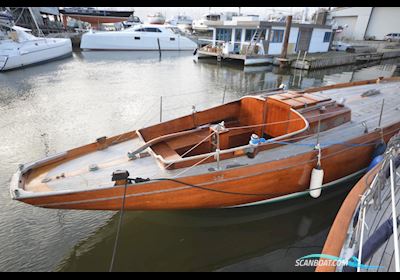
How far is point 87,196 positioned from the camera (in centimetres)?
449

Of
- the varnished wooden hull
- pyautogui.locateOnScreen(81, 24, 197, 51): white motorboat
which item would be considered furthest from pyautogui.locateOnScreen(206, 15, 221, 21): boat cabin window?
the varnished wooden hull

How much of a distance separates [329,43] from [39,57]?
2948 centimetres

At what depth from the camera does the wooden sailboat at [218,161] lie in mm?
4676

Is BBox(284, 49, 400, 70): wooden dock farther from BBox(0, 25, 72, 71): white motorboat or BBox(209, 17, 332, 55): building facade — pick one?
BBox(0, 25, 72, 71): white motorboat

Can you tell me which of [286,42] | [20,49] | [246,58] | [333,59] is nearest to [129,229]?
[246,58]

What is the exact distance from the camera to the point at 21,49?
1964 cm

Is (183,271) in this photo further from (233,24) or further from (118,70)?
(233,24)

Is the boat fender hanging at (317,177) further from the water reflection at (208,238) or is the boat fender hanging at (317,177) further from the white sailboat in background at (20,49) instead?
the white sailboat in background at (20,49)

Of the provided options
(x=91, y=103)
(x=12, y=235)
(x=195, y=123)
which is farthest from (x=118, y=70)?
(x=12, y=235)

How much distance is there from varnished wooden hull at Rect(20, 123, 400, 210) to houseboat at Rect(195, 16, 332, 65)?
18300 mm

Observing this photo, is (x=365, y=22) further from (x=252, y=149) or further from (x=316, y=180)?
(x=252, y=149)

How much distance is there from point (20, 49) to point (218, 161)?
2125 cm

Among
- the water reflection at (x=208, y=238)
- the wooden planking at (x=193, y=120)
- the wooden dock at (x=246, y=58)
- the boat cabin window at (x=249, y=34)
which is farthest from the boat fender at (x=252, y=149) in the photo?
the boat cabin window at (x=249, y=34)

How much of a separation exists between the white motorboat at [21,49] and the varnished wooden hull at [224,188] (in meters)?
19.1
